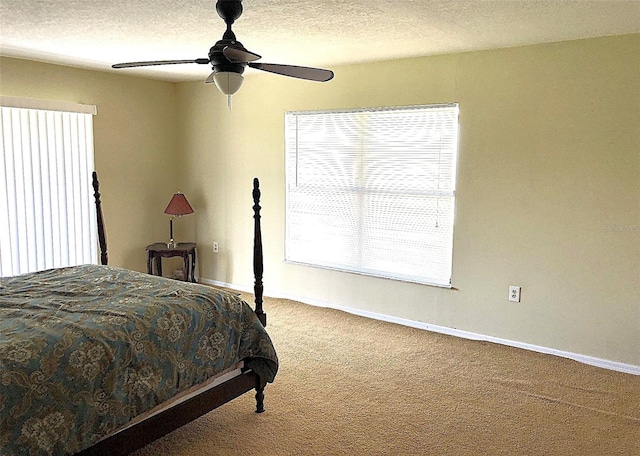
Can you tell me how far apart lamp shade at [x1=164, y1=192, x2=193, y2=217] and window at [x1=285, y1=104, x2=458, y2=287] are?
1.04m

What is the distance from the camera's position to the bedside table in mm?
5176

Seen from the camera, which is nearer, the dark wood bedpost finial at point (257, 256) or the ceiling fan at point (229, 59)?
the ceiling fan at point (229, 59)

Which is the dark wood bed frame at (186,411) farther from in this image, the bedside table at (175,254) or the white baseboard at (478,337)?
the bedside table at (175,254)

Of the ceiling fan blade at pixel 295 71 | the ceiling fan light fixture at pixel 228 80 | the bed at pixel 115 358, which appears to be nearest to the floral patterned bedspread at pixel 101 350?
the bed at pixel 115 358

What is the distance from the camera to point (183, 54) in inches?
161

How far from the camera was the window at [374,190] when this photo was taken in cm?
417

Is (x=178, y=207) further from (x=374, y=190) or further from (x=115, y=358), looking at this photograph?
(x=115, y=358)

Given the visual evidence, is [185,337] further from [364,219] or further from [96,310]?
[364,219]

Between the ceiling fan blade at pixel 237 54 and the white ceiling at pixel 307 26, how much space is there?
0.44m

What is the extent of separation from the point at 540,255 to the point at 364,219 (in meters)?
1.48

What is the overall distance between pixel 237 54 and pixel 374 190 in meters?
2.37

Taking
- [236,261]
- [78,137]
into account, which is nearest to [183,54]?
[78,137]

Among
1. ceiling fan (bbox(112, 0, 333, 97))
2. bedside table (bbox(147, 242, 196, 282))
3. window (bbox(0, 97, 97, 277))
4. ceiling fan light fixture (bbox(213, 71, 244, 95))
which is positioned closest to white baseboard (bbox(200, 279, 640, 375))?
bedside table (bbox(147, 242, 196, 282))

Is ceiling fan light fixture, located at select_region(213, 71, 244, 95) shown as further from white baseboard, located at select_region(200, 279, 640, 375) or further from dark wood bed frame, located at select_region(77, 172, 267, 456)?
white baseboard, located at select_region(200, 279, 640, 375)
